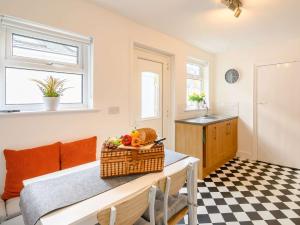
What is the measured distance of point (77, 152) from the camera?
1.81 meters

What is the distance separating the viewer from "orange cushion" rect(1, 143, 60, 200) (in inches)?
57.3

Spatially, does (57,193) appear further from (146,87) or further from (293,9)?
(293,9)

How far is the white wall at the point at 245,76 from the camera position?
3453 mm

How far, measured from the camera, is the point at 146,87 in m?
2.85

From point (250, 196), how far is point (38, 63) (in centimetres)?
287

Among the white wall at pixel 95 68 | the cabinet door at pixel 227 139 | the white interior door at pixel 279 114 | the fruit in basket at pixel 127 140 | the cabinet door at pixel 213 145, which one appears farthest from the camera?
the cabinet door at pixel 227 139

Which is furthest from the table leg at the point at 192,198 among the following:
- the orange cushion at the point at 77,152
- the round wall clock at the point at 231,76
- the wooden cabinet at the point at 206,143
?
the round wall clock at the point at 231,76

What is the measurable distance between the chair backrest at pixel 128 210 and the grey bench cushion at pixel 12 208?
895mm

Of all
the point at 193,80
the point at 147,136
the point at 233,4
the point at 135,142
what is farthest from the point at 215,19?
the point at 135,142

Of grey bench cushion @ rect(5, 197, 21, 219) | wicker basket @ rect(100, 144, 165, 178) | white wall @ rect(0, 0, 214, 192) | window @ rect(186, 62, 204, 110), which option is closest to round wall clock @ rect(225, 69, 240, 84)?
window @ rect(186, 62, 204, 110)

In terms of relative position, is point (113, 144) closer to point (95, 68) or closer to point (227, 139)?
point (95, 68)

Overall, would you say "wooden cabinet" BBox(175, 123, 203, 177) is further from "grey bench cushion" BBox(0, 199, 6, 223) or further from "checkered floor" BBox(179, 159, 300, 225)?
"grey bench cushion" BBox(0, 199, 6, 223)

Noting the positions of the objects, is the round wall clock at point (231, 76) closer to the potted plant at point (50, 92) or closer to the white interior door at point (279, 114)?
the white interior door at point (279, 114)

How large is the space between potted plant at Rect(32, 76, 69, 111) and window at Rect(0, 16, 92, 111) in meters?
0.06
